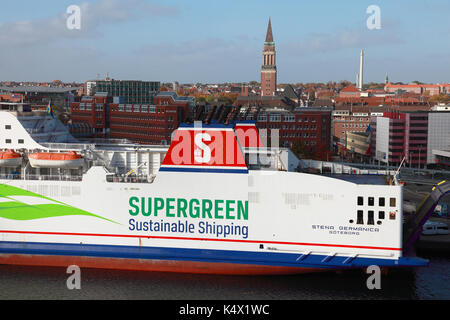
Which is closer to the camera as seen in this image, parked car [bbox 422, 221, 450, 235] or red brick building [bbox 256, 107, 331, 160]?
parked car [bbox 422, 221, 450, 235]

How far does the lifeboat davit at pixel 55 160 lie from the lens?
2628 cm

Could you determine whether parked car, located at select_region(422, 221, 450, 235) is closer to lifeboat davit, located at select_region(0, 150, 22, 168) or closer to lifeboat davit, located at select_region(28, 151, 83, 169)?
lifeboat davit, located at select_region(28, 151, 83, 169)

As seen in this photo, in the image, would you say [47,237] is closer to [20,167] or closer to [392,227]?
[20,167]

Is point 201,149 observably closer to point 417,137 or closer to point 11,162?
point 11,162

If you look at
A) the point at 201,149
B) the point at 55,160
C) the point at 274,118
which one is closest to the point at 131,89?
the point at 274,118

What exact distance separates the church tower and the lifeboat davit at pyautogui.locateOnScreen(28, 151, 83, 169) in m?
121

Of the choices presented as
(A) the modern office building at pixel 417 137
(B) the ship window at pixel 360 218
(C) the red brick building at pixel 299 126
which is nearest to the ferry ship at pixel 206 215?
(B) the ship window at pixel 360 218

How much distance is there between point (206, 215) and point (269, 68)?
125 metres

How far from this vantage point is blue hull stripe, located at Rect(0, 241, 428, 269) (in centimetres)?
2312

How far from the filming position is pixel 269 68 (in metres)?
146

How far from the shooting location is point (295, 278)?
79.2ft

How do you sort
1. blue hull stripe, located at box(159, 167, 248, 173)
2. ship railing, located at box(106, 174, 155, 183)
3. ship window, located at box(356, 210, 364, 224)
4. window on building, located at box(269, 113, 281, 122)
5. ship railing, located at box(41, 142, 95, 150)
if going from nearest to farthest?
ship window, located at box(356, 210, 364, 224), blue hull stripe, located at box(159, 167, 248, 173), ship railing, located at box(106, 174, 155, 183), ship railing, located at box(41, 142, 95, 150), window on building, located at box(269, 113, 281, 122)

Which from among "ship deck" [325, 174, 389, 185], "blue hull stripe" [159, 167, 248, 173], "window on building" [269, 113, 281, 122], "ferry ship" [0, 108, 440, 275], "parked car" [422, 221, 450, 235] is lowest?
"parked car" [422, 221, 450, 235]

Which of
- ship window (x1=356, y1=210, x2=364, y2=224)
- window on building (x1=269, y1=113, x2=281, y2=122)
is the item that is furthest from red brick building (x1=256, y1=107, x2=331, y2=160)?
ship window (x1=356, y1=210, x2=364, y2=224)
